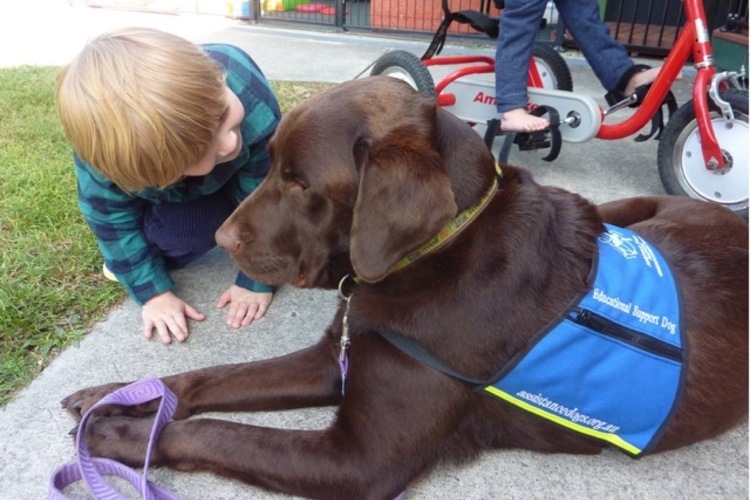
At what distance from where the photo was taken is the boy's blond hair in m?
2.07

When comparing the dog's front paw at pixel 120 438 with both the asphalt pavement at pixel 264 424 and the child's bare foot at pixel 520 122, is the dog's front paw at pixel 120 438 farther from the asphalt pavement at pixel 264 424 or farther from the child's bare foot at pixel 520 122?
the child's bare foot at pixel 520 122

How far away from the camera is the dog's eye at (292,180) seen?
1.83 meters

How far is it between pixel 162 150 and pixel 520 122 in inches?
87.3

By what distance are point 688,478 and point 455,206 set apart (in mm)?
1122

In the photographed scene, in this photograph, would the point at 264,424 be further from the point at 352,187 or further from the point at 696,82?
the point at 696,82

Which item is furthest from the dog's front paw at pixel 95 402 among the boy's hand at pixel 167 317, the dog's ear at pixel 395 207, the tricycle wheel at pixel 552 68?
the tricycle wheel at pixel 552 68

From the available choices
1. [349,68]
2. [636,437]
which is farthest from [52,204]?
[349,68]

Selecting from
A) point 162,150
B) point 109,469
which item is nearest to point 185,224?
point 162,150

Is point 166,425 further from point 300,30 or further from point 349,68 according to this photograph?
point 300,30

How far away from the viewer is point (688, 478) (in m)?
1.98

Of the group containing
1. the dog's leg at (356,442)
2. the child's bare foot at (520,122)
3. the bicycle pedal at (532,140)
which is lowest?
the dog's leg at (356,442)

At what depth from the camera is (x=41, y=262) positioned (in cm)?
288

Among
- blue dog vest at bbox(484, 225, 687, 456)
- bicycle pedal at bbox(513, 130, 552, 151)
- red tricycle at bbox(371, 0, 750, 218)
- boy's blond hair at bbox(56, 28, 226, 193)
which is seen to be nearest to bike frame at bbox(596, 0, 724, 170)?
red tricycle at bbox(371, 0, 750, 218)

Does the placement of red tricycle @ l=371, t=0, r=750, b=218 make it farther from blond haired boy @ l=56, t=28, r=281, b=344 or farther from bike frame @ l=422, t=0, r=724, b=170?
blond haired boy @ l=56, t=28, r=281, b=344
